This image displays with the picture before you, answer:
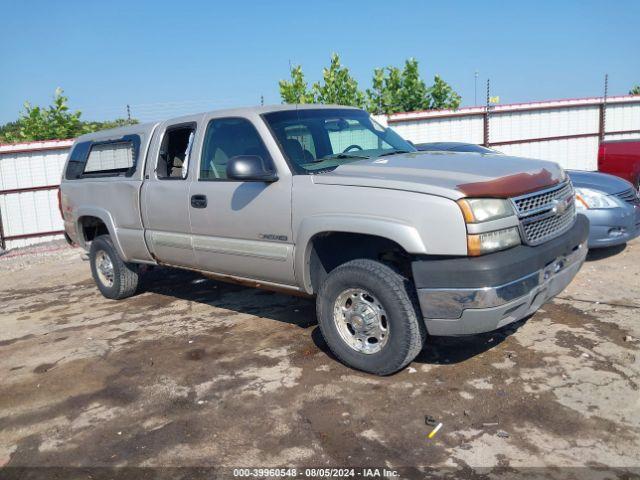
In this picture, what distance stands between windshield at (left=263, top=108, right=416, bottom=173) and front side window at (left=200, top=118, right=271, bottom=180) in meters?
0.20

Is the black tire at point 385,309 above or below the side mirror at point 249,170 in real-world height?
below

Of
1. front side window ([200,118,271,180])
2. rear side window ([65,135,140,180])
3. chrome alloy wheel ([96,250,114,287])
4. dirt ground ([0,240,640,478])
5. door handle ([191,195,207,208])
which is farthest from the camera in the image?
chrome alloy wheel ([96,250,114,287])

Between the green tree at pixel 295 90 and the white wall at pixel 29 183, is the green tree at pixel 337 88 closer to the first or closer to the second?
the green tree at pixel 295 90

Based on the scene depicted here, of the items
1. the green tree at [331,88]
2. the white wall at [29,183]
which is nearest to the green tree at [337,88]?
the green tree at [331,88]

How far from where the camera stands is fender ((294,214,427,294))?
3402 millimetres

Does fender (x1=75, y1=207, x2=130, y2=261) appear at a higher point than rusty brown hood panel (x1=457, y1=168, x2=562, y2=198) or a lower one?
lower

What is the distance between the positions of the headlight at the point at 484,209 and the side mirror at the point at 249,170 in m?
1.51

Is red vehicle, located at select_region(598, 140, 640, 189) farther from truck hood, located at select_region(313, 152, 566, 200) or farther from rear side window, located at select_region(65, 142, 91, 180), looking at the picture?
rear side window, located at select_region(65, 142, 91, 180)

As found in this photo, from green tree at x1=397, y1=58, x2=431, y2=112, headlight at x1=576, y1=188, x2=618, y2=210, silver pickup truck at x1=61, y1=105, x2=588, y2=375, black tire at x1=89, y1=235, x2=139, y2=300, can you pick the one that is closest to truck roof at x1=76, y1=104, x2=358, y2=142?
silver pickup truck at x1=61, y1=105, x2=588, y2=375

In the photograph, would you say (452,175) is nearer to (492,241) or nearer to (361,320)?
(492,241)

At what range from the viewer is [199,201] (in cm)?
477

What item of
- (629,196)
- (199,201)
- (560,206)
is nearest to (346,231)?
(560,206)

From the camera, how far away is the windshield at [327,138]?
4.29 metres

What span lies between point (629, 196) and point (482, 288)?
4378 mm
